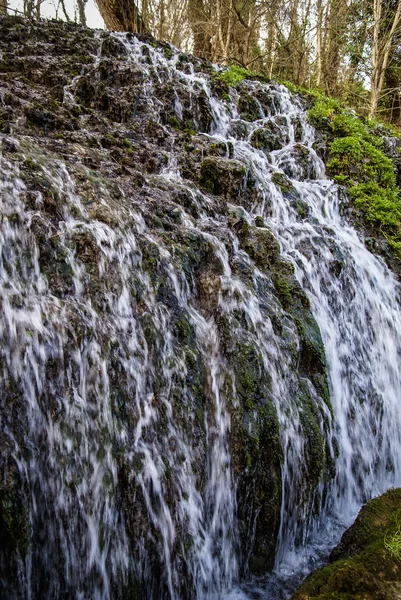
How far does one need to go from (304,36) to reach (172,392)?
13.9 metres

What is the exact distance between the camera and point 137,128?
6473mm

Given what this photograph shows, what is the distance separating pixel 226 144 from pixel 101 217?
130 inches

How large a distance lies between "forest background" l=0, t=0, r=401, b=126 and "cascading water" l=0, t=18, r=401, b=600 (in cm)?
917

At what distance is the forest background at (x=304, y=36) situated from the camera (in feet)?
40.8

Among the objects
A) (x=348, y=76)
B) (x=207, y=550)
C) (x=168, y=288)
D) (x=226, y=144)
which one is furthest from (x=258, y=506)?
(x=348, y=76)

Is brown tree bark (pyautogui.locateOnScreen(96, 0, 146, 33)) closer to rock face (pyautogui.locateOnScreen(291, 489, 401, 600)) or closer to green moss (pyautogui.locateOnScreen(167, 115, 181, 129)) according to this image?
green moss (pyautogui.locateOnScreen(167, 115, 181, 129))

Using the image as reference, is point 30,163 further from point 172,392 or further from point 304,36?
point 304,36

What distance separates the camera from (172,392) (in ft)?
10.7

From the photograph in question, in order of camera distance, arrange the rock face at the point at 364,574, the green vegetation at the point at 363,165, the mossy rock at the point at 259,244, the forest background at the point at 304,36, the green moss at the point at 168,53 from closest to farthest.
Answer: the rock face at the point at 364,574 → the mossy rock at the point at 259,244 → the green vegetation at the point at 363,165 → the green moss at the point at 168,53 → the forest background at the point at 304,36

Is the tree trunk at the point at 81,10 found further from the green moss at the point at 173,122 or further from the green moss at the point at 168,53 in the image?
the green moss at the point at 173,122

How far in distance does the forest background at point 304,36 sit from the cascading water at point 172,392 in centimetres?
917

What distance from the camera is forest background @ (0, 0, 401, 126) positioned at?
40.8 ft

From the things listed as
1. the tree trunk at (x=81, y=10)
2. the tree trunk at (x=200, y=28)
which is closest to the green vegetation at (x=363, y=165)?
the tree trunk at (x=200, y=28)

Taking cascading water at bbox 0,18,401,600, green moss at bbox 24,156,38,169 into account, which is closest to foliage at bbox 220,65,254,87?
cascading water at bbox 0,18,401,600
